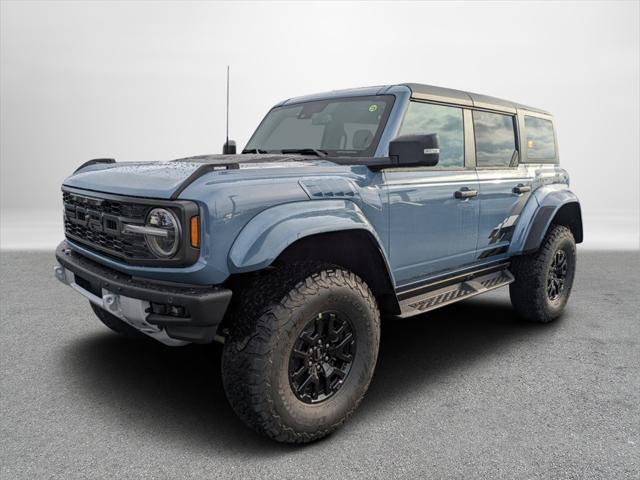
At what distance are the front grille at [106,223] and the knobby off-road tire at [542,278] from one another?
10.4ft

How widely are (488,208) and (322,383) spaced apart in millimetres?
1927

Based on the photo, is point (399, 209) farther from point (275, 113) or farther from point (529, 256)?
point (529, 256)

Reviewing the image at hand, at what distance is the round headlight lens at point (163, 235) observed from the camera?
2349 millimetres

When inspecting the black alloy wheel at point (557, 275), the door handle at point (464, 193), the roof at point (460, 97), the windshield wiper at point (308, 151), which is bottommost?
the black alloy wheel at point (557, 275)

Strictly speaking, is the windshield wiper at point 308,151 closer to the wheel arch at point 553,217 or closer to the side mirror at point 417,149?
the side mirror at point 417,149

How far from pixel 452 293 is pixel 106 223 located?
7.35 feet

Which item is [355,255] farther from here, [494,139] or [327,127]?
[494,139]

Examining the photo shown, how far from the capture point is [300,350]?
264 centimetres

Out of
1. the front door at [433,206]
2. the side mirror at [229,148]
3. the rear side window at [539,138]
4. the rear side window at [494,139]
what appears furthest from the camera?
the rear side window at [539,138]

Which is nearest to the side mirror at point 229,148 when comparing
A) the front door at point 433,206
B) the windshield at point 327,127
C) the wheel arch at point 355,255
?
the windshield at point 327,127

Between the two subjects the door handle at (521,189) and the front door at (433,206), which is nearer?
the front door at (433,206)

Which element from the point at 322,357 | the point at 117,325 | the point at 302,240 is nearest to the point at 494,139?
the point at 302,240

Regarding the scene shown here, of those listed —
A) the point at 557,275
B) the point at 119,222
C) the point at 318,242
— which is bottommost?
the point at 557,275

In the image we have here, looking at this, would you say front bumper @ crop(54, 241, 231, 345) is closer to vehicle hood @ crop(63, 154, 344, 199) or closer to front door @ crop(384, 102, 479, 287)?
vehicle hood @ crop(63, 154, 344, 199)
